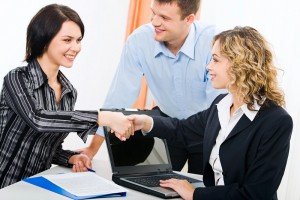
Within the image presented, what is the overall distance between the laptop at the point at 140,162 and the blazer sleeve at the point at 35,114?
0.57ft

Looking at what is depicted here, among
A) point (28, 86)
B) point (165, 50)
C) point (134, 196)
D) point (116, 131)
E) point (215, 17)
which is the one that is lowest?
point (134, 196)

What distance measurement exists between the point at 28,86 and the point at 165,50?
0.91 meters

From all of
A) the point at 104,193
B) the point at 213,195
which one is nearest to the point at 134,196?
the point at 104,193

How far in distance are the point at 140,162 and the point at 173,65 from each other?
0.71 metres

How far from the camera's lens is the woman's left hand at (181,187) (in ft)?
5.72

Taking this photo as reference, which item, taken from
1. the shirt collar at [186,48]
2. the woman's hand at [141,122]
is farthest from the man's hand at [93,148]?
the shirt collar at [186,48]

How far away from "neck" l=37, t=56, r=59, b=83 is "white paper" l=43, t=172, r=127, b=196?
18.0 inches

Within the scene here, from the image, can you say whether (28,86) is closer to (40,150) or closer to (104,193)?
(40,150)

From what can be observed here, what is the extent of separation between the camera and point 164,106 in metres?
2.60

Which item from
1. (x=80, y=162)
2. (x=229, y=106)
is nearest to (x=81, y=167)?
(x=80, y=162)

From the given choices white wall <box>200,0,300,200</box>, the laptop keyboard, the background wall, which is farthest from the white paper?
white wall <box>200,0,300,200</box>

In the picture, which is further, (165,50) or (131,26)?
(131,26)

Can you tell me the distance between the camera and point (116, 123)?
1917 millimetres

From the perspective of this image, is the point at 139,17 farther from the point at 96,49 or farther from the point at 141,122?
the point at 141,122
